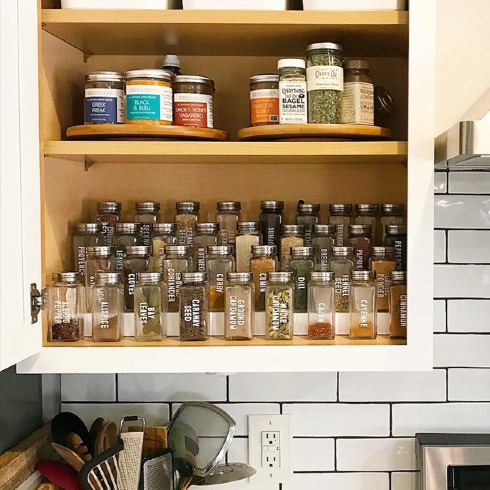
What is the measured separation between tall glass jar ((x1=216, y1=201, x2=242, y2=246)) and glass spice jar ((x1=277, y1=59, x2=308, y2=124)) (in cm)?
24

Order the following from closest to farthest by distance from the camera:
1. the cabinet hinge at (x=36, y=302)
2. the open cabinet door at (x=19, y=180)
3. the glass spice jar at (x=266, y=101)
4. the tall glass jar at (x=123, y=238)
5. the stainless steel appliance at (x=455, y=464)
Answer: the open cabinet door at (x=19, y=180), the cabinet hinge at (x=36, y=302), the glass spice jar at (x=266, y=101), the tall glass jar at (x=123, y=238), the stainless steel appliance at (x=455, y=464)

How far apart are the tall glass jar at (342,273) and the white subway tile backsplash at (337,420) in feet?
1.26

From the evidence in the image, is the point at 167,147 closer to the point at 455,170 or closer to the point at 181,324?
the point at 181,324

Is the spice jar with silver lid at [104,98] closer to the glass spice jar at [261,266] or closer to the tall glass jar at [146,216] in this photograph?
the tall glass jar at [146,216]

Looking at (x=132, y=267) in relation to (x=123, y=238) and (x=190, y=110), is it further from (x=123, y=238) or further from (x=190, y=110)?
(x=190, y=110)

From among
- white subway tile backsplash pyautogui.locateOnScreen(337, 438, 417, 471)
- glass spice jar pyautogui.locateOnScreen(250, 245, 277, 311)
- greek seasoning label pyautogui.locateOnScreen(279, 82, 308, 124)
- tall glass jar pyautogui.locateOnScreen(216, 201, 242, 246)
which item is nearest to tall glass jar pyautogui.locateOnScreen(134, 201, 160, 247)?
tall glass jar pyautogui.locateOnScreen(216, 201, 242, 246)

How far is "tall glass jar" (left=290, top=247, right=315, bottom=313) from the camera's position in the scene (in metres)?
1.37

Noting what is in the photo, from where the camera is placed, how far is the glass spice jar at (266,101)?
52.7 inches

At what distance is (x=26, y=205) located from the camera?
4.04ft

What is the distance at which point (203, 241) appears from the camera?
1440 mm

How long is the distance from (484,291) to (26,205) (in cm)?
101

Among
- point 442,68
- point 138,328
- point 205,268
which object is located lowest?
point 138,328

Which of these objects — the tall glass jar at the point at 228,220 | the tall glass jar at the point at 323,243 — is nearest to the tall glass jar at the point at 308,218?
the tall glass jar at the point at 323,243

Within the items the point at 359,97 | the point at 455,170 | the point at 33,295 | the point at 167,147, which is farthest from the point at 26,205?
the point at 455,170
